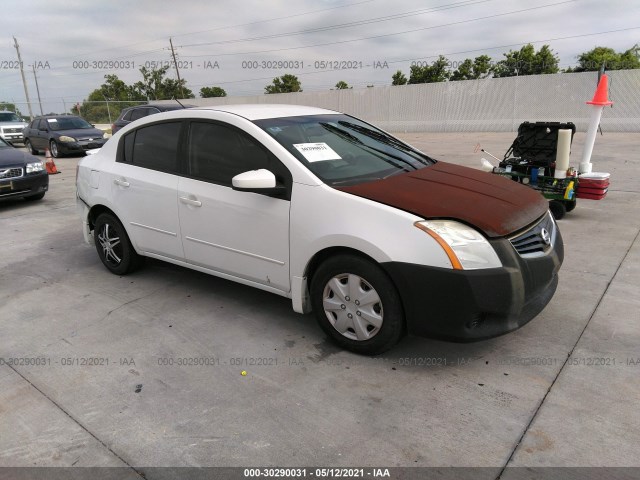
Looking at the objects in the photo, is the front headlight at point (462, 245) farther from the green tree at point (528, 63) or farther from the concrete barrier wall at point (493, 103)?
the green tree at point (528, 63)

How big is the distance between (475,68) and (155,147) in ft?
139

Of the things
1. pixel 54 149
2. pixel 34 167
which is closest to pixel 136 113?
pixel 54 149

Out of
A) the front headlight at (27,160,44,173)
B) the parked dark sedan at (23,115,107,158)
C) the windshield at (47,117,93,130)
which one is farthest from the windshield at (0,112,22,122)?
the front headlight at (27,160,44,173)

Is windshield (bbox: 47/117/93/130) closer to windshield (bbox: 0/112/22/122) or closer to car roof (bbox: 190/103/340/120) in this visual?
windshield (bbox: 0/112/22/122)

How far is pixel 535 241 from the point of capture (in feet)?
9.98

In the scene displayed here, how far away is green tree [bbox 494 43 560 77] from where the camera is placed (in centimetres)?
3969

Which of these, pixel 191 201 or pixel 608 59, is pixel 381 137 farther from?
pixel 608 59

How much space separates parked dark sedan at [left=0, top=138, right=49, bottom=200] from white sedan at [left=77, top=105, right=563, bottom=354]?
15.2 ft

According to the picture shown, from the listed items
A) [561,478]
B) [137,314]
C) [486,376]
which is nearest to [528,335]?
[486,376]

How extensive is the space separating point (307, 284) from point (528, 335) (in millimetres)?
1633

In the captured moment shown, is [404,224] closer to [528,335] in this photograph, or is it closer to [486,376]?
[486,376]

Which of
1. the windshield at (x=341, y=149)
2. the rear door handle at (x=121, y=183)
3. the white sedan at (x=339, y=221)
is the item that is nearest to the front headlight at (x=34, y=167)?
the white sedan at (x=339, y=221)

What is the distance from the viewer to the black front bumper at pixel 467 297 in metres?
2.68

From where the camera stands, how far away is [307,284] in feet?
10.9
